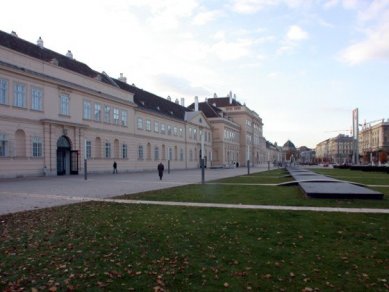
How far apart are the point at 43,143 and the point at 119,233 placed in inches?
1164

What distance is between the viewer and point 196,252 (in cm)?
674

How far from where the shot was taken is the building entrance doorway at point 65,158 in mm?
37603

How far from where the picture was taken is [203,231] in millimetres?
8469

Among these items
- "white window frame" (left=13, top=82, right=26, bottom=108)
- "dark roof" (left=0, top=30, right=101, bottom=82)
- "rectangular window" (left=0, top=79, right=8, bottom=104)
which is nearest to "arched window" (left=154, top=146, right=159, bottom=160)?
"dark roof" (left=0, top=30, right=101, bottom=82)

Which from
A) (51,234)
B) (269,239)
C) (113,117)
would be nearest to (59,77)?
(113,117)

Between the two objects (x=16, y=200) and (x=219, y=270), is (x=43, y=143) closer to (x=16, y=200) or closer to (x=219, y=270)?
(x=16, y=200)

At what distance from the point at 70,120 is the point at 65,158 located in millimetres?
4082

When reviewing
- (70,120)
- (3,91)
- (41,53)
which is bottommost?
(70,120)

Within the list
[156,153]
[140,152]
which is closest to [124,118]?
[140,152]

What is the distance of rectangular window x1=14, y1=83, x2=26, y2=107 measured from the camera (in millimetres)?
32072

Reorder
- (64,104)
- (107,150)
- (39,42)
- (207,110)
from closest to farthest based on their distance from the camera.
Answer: (64,104) → (39,42) → (107,150) → (207,110)

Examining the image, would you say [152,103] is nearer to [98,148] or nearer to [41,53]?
[98,148]

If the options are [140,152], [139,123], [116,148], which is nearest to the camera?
[116,148]

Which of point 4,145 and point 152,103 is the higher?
point 152,103
